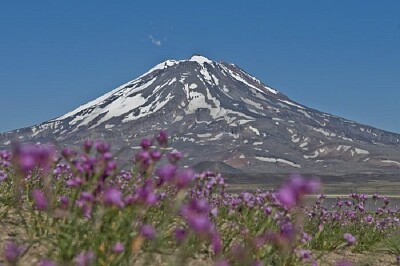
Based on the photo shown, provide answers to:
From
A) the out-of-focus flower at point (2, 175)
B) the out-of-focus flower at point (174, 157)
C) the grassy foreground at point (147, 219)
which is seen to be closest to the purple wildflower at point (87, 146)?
the grassy foreground at point (147, 219)

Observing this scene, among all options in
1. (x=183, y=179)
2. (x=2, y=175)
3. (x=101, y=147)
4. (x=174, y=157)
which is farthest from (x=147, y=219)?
(x=2, y=175)

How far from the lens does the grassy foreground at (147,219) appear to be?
10.3ft

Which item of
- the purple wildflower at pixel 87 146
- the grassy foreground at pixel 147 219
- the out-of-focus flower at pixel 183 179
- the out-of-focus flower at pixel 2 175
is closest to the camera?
the grassy foreground at pixel 147 219

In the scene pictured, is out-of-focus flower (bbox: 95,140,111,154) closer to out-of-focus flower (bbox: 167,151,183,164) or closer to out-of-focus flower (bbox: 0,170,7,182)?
out-of-focus flower (bbox: 167,151,183,164)

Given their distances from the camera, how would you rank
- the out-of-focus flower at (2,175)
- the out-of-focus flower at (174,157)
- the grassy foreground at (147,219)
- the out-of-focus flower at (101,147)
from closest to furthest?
the grassy foreground at (147,219)
the out-of-focus flower at (101,147)
the out-of-focus flower at (174,157)
the out-of-focus flower at (2,175)

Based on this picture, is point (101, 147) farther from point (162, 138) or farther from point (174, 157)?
point (174, 157)

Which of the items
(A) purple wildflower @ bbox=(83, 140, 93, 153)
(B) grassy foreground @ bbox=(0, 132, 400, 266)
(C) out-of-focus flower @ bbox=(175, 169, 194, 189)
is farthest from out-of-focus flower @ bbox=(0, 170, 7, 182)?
(C) out-of-focus flower @ bbox=(175, 169, 194, 189)

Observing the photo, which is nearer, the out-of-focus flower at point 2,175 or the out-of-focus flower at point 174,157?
the out-of-focus flower at point 174,157

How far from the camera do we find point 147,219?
5020mm

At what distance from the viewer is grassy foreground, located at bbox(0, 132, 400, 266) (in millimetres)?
3137

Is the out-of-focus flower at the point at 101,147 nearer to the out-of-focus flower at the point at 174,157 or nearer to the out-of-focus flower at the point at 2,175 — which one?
the out-of-focus flower at the point at 174,157

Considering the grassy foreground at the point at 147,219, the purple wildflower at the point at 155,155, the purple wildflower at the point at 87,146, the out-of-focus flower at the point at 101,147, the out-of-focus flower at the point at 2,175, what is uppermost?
the out-of-focus flower at the point at 2,175

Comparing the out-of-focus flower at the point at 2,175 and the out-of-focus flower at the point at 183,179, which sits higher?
the out-of-focus flower at the point at 2,175

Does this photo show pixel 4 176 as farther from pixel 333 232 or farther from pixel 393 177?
pixel 393 177
